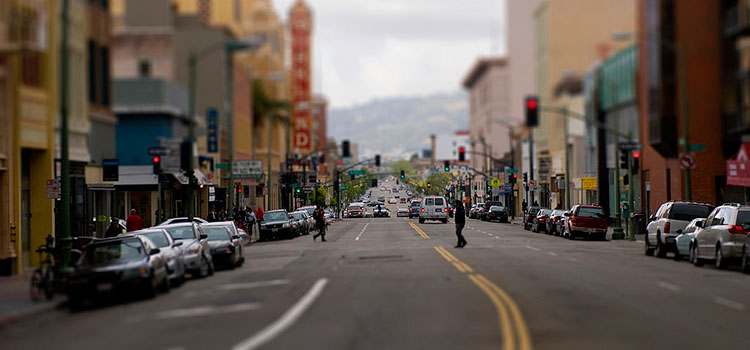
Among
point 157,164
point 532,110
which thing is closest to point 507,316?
point 532,110

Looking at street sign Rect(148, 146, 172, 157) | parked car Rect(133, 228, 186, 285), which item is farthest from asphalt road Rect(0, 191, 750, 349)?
street sign Rect(148, 146, 172, 157)

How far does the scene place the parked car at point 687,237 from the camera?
1275 inches

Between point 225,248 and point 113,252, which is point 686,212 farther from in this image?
point 113,252

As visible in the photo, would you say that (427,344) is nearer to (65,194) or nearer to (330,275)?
(330,275)

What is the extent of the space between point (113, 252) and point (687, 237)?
18746 mm

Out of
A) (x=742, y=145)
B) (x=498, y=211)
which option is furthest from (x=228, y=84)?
(x=498, y=211)

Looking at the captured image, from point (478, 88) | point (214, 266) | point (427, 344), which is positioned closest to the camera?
point (427, 344)

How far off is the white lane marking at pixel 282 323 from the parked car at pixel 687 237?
48.6ft

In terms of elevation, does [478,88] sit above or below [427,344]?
above

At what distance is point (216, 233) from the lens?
3359 centimetres

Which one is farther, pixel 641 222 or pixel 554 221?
pixel 554 221

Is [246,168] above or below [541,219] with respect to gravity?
above

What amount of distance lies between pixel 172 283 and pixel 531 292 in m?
9.95

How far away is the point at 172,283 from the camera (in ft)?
86.5
